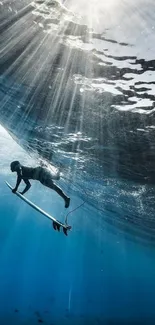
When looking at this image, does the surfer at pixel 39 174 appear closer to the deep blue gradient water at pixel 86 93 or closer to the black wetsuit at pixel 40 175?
the black wetsuit at pixel 40 175

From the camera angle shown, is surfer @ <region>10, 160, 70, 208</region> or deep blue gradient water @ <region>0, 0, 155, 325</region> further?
surfer @ <region>10, 160, 70, 208</region>

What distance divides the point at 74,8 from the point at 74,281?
100022mm

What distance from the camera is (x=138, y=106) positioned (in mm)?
9633

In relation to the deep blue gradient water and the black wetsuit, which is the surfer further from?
the deep blue gradient water

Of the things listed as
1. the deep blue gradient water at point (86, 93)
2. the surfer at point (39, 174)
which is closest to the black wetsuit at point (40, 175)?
the surfer at point (39, 174)

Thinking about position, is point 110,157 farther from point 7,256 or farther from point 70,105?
point 7,256

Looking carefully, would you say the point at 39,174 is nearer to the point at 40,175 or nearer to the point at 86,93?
the point at 40,175

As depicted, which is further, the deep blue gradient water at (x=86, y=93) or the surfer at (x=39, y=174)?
the surfer at (x=39, y=174)

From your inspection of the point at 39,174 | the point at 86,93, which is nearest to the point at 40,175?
the point at 39,174

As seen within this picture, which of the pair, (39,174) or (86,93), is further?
(86,93)

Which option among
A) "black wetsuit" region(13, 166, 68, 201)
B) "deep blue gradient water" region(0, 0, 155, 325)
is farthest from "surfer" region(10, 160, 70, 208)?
"deep blue gradient water" region(0, 0, 155, 325)

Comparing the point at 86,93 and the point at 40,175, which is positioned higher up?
the point at 86,93

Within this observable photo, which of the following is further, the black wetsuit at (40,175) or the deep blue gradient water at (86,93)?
the black wetsuit at (40,175)

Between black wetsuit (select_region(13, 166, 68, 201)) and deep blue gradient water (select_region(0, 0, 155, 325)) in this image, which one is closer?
deep blue gradient water (select_region(0, 0, 155, 325))
